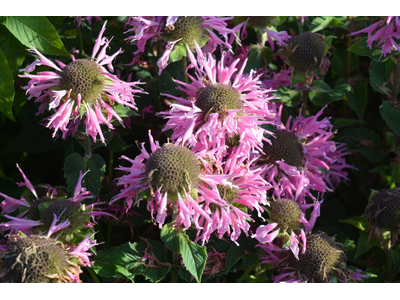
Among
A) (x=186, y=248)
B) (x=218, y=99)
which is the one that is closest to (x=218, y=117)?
(x=218, y=99)

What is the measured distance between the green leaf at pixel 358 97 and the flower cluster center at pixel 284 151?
1.40 ft

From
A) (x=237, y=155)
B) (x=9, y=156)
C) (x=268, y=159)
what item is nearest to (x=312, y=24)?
(x=268, y=159)

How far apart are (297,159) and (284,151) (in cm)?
5

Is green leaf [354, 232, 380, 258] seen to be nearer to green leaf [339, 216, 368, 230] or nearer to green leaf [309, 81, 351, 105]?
green leaf [339, 216, 368, 230]

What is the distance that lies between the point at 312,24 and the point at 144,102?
0.69 m

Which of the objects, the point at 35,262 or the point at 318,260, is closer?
the point at 35,262

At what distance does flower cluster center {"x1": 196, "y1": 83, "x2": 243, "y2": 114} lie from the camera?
1136mm

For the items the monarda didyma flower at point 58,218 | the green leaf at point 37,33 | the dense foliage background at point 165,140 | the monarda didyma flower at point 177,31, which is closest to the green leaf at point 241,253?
the dense foliage background at point 165,140

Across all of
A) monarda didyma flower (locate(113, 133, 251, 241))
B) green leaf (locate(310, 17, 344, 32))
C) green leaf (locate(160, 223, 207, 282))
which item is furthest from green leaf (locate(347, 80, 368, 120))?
green leaf (locate(160, 223, 207, 282))

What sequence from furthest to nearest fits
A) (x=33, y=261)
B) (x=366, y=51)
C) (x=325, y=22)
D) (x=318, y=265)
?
(x=325, y=22) → (x=366, y=51) → (x=318, y=265) → (x=33, y=261)

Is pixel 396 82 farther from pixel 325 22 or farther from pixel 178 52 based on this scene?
pixel 178 52

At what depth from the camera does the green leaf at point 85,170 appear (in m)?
1.18

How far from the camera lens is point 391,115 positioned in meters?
1.43

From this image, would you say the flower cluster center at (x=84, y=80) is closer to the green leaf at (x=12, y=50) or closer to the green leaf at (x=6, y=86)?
the green leaf at (x=6, y=86)
